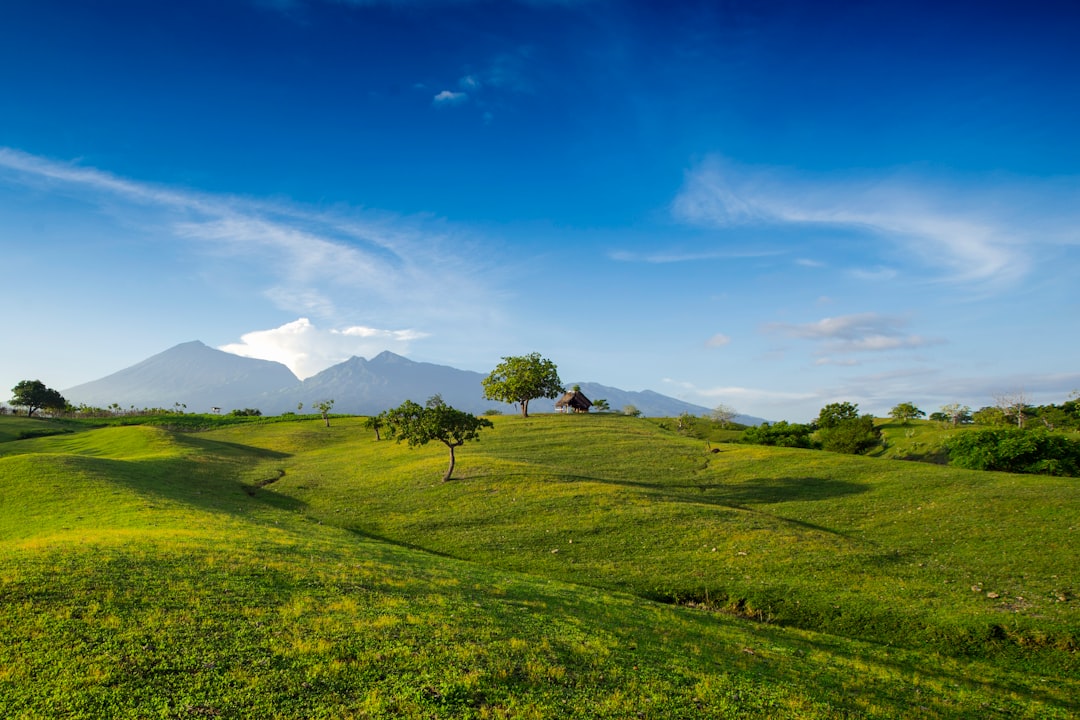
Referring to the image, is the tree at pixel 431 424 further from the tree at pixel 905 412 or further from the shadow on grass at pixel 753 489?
the tree at pixel 905 412

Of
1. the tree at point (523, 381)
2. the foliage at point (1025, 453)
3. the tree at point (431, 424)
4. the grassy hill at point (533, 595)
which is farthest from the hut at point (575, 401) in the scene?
the foliage at point (1025, 453)

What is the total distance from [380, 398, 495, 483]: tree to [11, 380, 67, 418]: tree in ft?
403

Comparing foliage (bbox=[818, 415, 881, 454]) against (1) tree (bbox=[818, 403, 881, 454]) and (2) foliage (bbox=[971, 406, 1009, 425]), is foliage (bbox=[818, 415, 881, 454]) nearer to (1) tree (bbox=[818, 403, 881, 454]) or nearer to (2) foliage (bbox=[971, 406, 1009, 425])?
(1) tree (bbox=[818, 403, 881, 454])

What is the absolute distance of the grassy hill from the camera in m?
12.2

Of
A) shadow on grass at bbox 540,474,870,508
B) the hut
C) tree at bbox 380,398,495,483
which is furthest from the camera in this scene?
the hut

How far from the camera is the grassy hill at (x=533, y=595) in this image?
482 inches

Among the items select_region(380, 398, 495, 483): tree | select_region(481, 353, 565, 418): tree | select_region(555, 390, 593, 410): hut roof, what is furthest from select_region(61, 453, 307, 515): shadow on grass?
select_region(555, 390, 593, 410): hut roof

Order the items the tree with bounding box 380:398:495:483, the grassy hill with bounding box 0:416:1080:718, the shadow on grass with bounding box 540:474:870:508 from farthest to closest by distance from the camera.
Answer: the tree with bounding box 380:398:495:483
the shadow on grass with bounding box 540:474:870:508
the grassy hill with bounding box 0:416:1080:718

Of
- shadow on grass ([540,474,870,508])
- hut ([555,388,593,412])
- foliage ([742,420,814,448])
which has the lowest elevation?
shadow on grass ([540,474,870,508])

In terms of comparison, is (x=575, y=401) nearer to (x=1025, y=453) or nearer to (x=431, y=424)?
(x=431, y=424)

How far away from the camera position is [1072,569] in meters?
28.5

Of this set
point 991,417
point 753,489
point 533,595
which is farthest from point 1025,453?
point 991,417

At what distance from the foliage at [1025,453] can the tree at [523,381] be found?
7525 cm

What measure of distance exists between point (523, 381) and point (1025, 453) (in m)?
82.0
